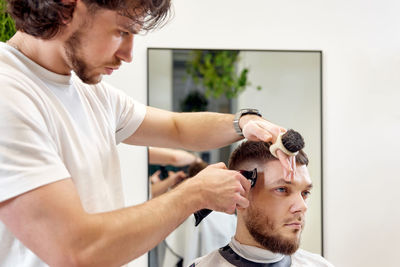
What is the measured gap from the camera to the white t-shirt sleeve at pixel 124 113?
1.67 meters

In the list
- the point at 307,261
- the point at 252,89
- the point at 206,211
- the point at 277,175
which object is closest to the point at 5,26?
the point at 206,211

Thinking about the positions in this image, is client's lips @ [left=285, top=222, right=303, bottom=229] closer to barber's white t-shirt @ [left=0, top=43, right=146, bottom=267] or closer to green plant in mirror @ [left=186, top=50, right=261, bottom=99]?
barber's white t-shirt @ [left=0, top=43, right=146, bottom=267]

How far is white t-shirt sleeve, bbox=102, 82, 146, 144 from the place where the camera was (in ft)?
5.48

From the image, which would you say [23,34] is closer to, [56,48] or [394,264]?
[56,48]

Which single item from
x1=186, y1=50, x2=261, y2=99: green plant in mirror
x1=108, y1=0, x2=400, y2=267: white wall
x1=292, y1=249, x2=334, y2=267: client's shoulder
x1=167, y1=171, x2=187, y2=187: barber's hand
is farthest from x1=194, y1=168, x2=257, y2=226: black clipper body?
x1=108, y1=0, x2=400, y2=267: white wall

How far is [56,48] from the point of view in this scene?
49.0 inches

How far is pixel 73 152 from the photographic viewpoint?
1258 millimetres

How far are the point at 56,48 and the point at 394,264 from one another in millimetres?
2879

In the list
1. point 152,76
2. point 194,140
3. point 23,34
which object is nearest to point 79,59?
point 23,34

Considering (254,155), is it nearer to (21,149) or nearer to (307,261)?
(307,261)

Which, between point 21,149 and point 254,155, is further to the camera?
point 254,155

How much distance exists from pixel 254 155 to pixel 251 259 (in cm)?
48

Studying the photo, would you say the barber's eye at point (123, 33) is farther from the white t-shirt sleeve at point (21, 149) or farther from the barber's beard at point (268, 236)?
the barber's beard at point (268, 236)

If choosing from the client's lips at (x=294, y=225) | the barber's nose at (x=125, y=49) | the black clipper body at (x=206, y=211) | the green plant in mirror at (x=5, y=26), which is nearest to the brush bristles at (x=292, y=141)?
the black clipper body at (x=206, y=211)
